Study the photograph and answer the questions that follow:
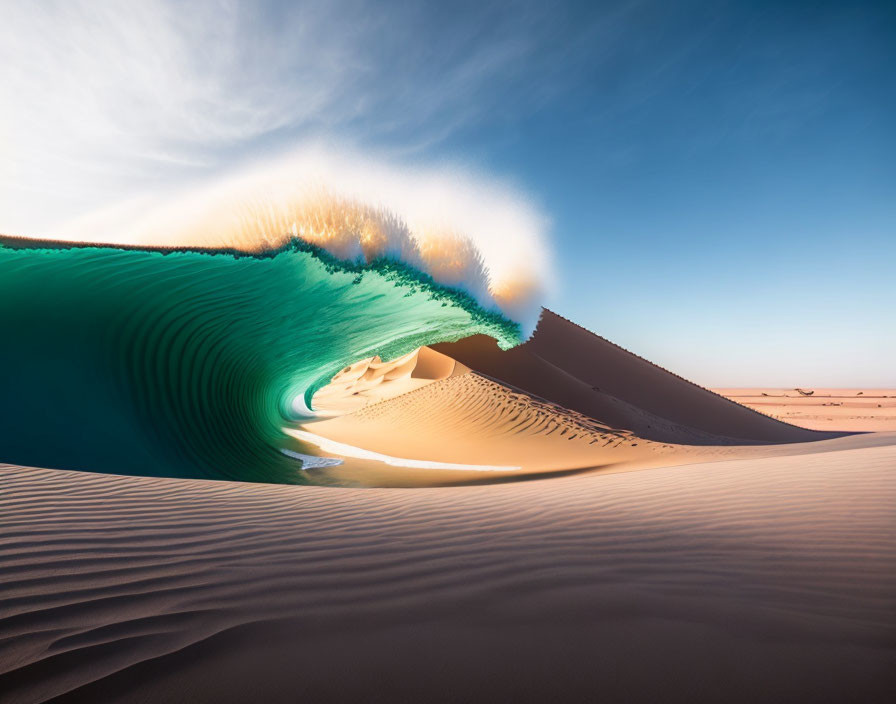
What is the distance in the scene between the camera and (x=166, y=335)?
8.14 meters

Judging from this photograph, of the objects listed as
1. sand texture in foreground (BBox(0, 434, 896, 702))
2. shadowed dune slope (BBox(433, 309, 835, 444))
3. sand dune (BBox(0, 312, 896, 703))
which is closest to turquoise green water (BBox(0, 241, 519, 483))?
sand dune (BBox(0, 312, 896, 703))

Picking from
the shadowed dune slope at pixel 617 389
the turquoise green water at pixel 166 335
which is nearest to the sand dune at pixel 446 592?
the turquoise green water at pixel 166 335

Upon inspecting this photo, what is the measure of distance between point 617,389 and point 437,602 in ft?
77.2

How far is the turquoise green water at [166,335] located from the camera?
633 cm

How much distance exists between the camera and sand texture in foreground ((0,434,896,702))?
1369mm

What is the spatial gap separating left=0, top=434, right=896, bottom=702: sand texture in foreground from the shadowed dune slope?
497 inches

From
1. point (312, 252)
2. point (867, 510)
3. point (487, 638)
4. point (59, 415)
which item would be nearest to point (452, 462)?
point (312, 252)

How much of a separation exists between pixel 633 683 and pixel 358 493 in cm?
340

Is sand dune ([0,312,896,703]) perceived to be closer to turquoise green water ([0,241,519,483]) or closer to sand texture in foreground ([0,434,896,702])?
sand texture in foreground ([0,434,896,702])

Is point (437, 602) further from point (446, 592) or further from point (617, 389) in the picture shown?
point (617, 389)

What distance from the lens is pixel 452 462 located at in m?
12.1

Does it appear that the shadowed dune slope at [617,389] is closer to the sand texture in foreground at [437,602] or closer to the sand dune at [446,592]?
the sand dune at [446,592]

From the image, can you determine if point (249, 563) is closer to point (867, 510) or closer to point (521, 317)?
point (867, 510)

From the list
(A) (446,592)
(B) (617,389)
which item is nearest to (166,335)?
(A) (446,592)
